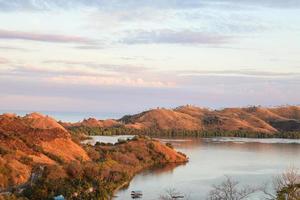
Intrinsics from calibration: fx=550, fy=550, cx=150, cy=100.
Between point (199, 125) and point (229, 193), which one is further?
point (199, 125)

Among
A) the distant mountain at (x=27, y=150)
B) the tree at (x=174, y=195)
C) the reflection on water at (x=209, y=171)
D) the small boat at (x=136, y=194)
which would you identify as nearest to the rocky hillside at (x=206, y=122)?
the reflection on water at (x=209, y=171)

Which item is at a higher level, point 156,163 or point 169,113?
point 169,113

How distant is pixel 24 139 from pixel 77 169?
46.7 feet

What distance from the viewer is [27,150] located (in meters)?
55.2

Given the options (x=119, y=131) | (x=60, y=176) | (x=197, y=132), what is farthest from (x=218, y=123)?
(x=60, y=176)

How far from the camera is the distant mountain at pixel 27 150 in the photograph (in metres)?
44.2

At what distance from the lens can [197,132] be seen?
153 m

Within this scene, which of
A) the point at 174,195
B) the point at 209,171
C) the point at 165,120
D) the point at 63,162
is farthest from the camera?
the point at 165,120

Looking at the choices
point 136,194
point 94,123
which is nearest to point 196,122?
point 94,123

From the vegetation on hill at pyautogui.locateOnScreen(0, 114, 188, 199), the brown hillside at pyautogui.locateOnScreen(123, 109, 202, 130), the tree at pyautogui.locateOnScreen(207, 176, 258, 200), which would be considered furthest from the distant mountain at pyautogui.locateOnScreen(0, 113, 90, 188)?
the brown hillside at pyautogui.locateOnScreen(123, 109, 202, 130)

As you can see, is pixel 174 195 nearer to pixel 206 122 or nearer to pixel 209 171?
pixel 209 171

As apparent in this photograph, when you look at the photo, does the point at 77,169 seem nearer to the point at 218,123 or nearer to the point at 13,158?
the point at 13,158

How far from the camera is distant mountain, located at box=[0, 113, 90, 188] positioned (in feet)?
145

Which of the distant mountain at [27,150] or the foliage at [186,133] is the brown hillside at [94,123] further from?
the distant mountain at [27,150]
